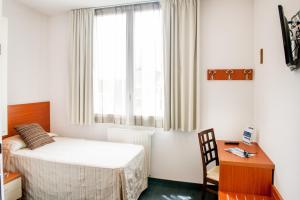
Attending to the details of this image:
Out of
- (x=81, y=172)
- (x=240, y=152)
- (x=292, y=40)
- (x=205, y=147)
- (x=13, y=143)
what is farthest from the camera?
(x=13, y=143)

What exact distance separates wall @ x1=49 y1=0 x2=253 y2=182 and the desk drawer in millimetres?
1801

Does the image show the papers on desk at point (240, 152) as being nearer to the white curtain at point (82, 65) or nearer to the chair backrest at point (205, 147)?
the chair backrest at point (205, 147)

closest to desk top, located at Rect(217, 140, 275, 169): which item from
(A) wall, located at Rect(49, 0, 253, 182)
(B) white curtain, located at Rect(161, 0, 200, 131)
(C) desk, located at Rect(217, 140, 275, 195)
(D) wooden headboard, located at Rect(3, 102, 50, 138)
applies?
(C) desk, located at Rect(217, 140, 275, 195)

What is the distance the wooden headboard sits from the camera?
3006 mm

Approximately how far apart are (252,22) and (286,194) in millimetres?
2163

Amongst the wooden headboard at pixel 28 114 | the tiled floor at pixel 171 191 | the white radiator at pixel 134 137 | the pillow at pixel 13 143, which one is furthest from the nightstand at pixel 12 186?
the tiled floor at pixel 171 191

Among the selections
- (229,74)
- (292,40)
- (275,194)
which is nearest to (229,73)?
(229,74)

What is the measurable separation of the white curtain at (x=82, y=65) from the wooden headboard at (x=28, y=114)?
59 centimetres

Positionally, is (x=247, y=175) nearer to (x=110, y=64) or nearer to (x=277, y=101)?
(x=277, y=101)

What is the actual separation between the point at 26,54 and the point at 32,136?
136 centimetres

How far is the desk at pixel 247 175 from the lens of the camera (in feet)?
6.08

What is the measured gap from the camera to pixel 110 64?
3.29m

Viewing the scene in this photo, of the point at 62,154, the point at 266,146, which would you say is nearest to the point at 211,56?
the point at 266,146

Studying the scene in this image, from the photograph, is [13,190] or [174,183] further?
[174,183]
